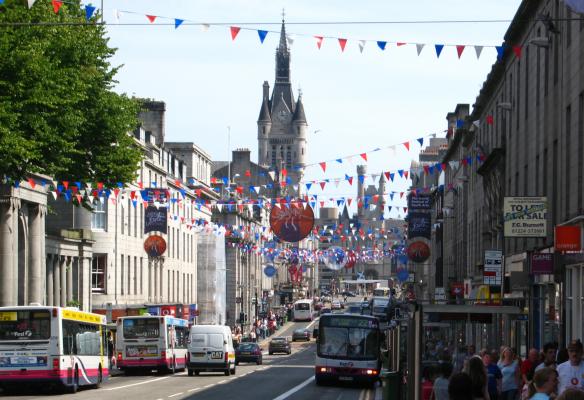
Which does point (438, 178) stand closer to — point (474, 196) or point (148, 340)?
point (474, 196)

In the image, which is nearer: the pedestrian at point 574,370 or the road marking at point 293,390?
the pedestrian at point 574,370

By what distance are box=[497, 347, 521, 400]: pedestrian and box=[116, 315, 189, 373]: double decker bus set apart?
1285 inches

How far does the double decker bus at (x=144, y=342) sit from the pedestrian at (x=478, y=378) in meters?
40.9

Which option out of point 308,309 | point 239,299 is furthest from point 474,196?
point 308,309

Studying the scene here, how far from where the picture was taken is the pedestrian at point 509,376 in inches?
909

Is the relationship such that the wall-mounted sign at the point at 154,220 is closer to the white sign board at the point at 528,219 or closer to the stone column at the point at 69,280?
the stone column at the point at 69,280

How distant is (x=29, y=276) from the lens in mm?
57969

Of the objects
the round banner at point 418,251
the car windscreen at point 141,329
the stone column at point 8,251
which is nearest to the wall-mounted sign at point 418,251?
the round banner at point 418,251

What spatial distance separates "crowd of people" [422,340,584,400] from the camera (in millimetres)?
12859

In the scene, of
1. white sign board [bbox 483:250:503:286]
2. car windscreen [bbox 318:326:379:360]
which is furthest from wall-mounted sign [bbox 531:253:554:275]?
car windscreen [bbox 318:326:379:360]

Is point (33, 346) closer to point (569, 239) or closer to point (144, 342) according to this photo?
point (569, 239)

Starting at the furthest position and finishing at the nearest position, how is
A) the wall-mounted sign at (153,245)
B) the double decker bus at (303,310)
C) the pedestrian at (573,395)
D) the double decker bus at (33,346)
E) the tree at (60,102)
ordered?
1. the double decker bus at (303,310)
2. the wall-mounted sign at (153,245)
3. the tree at (60,102)
4. the double decker bus at (33,346)
5. the pedestrian at (573,395)

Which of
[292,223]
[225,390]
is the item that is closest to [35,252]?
[225,390]

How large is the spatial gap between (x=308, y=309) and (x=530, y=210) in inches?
4881
